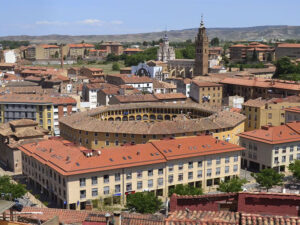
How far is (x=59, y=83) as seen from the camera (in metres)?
112

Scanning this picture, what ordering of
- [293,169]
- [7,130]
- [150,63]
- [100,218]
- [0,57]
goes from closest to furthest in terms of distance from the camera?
[100,218]
[293,169]
[7,130]
[150,63]
[0,57]

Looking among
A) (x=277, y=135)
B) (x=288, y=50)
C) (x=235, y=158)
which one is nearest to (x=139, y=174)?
(x=235, y=158)

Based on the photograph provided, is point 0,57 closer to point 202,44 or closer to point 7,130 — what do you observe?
point 202,44

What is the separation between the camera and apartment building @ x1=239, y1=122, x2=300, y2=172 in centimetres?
5734

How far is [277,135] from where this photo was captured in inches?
2297

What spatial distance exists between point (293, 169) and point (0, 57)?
16844 cm

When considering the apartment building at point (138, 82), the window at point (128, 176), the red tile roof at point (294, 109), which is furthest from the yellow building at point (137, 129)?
the apartment building at point (138, 82)

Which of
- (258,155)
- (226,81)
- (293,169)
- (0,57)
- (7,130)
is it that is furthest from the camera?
(0,57)

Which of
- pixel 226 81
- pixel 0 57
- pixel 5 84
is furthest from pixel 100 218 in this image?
pixel 0 57

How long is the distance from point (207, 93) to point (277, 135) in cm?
4424

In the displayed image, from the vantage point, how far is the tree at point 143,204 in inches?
1548

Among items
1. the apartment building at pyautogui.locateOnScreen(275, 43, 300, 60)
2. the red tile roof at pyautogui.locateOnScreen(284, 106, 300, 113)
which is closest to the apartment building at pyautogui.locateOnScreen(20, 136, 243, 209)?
the red tile roof at pyautogui.locateOnScreen(284, 106, 300, 113)

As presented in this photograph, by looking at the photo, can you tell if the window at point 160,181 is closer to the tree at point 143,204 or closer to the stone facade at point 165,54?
the tree at point 143,204

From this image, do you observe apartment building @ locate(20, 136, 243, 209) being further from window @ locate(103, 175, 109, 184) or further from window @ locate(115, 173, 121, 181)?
window @ locate(115, 173, 121, 181)
